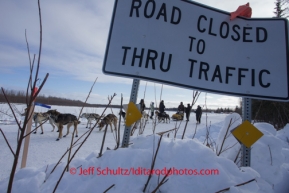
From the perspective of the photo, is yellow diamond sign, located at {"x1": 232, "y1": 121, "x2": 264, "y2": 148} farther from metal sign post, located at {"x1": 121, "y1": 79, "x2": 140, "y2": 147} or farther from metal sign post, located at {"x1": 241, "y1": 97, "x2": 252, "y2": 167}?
metal sign post, located at {"x1": 121, "y1": 79, "x2": 140, "y2": 147}

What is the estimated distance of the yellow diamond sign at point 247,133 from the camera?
61.7 inches

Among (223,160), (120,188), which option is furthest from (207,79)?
(120,188)

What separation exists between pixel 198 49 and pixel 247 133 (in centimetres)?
97

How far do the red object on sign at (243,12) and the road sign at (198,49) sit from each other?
49mm

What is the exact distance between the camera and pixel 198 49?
5.24 ft

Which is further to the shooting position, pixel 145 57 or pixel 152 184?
pixel 145 57

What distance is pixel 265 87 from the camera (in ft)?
5.27

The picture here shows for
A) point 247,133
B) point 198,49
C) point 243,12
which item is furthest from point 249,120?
point 243,12

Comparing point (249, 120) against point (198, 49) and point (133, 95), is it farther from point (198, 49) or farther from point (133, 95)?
point (133, 95)

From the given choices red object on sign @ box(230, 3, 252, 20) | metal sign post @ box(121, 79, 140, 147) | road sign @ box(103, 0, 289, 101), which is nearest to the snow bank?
metal sign post @ box(121, 79, 140, 147)

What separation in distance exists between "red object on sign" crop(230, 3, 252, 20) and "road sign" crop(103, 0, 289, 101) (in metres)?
0.05

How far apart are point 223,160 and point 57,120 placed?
298 inches

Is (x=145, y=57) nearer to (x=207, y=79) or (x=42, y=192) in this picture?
(x=207, y=79)

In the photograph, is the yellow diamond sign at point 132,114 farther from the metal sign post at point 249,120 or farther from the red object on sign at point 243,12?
the red object on sign at point 243,12
